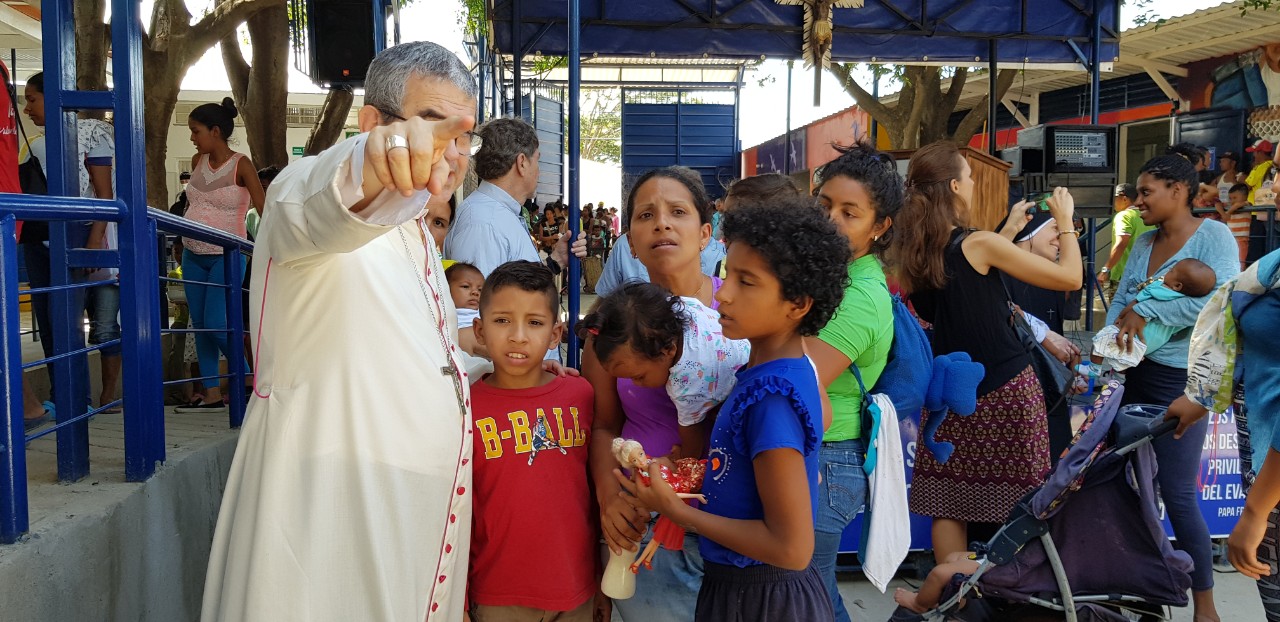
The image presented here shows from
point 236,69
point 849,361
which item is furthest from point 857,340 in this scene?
point 236,69

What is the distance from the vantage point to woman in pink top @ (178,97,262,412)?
5.19 m

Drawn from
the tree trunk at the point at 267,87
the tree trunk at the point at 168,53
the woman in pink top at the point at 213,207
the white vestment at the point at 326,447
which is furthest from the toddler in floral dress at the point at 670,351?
the tree trunk at the point at 267,87

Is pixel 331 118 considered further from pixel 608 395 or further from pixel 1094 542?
pixel 1094 542

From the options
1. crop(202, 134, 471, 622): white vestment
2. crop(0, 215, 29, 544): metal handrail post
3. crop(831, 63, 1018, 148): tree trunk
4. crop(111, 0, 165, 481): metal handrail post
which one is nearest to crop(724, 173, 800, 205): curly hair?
crop(202, 134, 471, 622): white vestment

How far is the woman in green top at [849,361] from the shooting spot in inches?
90.6

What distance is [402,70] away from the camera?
195 cm

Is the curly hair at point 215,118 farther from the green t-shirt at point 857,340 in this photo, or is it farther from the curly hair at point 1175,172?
the curly hair at point 1175,172

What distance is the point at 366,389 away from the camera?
1791 mm

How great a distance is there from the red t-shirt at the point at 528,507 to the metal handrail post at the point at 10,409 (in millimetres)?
962

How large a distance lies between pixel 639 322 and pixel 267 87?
708 centimetres

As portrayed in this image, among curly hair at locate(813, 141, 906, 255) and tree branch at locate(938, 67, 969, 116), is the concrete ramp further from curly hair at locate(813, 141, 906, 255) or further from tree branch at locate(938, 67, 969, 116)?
tree branch at locate(938, 67, 969, 116)

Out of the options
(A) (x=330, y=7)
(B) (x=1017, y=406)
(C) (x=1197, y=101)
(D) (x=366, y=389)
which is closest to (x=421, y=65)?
(D) (x=366, y=389)

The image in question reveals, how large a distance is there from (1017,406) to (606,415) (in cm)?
167

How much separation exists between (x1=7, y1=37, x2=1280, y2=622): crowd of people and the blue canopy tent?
17.5ft
